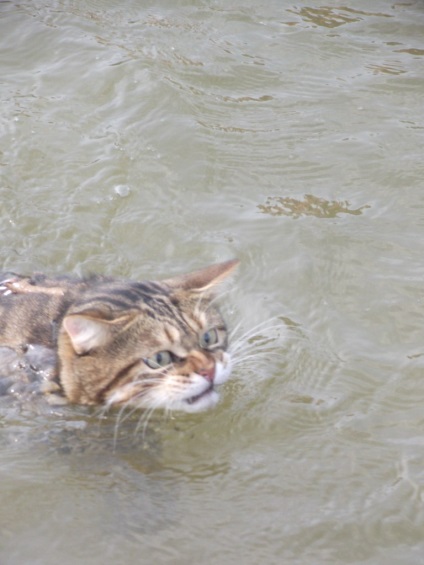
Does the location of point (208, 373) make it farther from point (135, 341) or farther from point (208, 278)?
point (208, 278)

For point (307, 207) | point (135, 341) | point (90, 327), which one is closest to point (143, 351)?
point (135, 341)

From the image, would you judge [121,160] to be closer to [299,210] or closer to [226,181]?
[226,181]

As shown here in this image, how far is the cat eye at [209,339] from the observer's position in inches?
195

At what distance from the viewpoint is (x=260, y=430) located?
5.12 meters

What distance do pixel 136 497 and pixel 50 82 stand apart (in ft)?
14.7

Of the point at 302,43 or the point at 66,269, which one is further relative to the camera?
the point at 302,43

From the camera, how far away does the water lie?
14.8ft

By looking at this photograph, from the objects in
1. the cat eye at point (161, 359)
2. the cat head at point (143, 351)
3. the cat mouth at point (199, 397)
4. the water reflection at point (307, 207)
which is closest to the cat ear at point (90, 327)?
the cat head at point (143, 351)

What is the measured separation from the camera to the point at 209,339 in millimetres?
5004

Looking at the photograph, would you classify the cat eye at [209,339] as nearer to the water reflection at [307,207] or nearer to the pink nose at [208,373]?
the pink nose at [208,373]

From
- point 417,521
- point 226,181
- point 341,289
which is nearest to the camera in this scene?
point 417,521

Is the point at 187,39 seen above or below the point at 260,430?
above

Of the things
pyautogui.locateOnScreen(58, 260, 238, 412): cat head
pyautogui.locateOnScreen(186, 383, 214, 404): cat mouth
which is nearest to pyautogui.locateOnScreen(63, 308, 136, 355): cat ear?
pyautogui.locateOnScreen(58, 260, 238, 412): cat head

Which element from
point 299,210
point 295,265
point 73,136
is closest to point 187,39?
point 73,136
